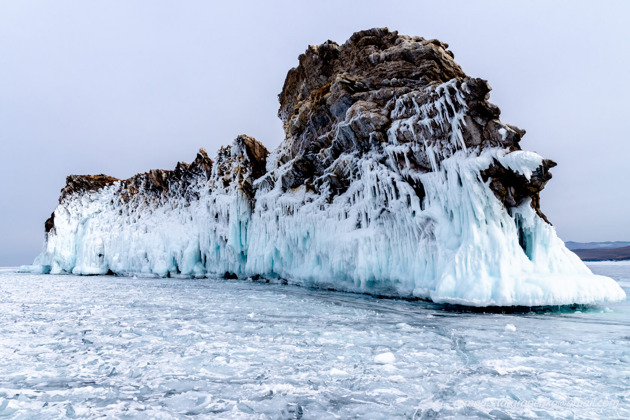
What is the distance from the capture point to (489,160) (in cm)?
1168

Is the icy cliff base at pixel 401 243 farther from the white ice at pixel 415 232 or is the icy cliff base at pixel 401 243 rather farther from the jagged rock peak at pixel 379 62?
the jagged rock peak at pixel 379 62

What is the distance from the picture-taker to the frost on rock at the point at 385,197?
11188 mm

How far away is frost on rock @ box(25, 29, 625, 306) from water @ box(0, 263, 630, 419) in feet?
6.59

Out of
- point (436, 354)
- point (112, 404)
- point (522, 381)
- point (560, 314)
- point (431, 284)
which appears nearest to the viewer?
point (112, 404)

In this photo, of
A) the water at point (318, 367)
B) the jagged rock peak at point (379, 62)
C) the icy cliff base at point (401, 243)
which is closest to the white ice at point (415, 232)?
the icy cliff base at point (401, 243)

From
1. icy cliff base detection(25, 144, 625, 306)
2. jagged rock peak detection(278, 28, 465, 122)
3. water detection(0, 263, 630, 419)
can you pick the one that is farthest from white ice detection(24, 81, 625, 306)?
jagged rock peak detection(278, 28, 465, 122)

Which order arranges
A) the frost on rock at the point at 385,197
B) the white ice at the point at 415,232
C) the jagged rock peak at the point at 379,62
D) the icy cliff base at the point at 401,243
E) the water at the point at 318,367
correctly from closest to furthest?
the water at the point at 318,367, the icy cliff base at the point at 401,243, the white ice at the point at 415,232, the frost on rock at the point at 385,197, the jagged rock peak at the point at 379,62

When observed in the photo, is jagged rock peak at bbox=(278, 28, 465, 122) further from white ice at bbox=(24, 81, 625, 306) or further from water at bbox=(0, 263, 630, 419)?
water at bbox=(0, 263, 630, 419)

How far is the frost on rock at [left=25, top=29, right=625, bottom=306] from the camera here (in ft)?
36.7

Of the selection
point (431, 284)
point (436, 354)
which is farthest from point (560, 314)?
point (436, 354)

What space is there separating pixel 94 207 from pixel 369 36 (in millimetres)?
35395

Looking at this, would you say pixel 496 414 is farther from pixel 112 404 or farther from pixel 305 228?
pixel 305 228

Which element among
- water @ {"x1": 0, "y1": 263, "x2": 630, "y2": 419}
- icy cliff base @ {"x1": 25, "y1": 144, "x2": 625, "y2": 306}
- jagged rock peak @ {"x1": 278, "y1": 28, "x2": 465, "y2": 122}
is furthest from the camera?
jagged rock peak @ {"x1": 278, "y1": 28, "x2": 465, "y2": 122}

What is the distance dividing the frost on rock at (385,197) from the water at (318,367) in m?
2.01
